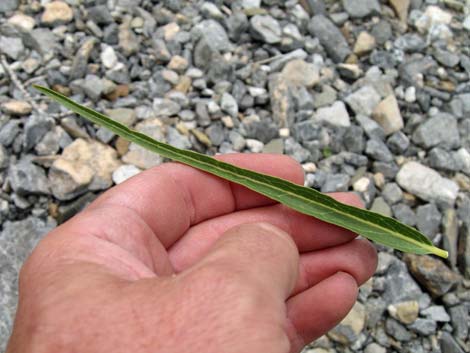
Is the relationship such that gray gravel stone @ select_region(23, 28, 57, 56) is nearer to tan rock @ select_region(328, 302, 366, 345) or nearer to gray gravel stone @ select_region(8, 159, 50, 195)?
gray gravel stone @ select_region(8, 159, 50, 195)

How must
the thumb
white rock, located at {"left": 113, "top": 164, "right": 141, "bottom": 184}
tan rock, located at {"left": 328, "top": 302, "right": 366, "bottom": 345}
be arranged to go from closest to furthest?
the thumb → tan rock, located at {"left": 328, "top": 302, "right": 366, "bottom": 345} → white rock, located at {"left": 113, "top": 164, "right": 141, "bottom": 184}

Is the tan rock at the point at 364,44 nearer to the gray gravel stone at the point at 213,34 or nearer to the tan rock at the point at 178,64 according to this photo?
the gray gravel stone at the point at 213,34

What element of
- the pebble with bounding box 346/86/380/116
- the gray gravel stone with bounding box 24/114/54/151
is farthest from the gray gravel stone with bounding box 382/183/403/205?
the gray gravel stone with bounding box 24/114/54/151

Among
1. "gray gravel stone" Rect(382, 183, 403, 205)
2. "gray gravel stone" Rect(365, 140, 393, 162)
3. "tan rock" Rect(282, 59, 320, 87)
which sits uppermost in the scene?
"tan rock" Rect(282, 59, 320, 87)

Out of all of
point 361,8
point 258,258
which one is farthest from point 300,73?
point 258,258

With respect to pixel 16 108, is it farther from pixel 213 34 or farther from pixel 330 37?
pixel 330 37
